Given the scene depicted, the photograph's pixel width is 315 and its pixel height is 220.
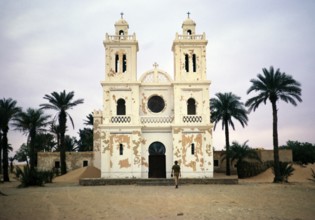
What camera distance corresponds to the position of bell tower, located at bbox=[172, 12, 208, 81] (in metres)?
30.6

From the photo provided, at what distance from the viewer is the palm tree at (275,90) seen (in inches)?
1115

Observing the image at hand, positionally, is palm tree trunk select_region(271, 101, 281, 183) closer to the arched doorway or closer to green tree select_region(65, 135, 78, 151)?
the arched doorway

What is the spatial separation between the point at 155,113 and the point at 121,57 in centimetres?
567

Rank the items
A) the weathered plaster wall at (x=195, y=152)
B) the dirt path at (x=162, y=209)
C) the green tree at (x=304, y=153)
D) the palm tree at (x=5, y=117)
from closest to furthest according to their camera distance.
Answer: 1. the dirt path at (x=162, y=209)
2. the weathered plaster wall at (x=195, y=152)
3. the palm tree at (x=5, y=117)
4. the green tree at (x=304, y=153)

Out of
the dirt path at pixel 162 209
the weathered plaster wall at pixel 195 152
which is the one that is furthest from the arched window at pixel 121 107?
the dirt path at pixel 162 209

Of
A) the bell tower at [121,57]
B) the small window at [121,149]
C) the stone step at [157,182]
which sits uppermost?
the bell tower at [121,57]

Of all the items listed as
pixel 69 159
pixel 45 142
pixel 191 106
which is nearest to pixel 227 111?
pixel 191 106

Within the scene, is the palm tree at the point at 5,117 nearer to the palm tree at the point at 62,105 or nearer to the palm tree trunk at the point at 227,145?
the palm tree at the point at 62,105

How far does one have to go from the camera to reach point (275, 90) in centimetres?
2877

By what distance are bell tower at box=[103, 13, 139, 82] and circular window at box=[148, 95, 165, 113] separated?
2.34 metres

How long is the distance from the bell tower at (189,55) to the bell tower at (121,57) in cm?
363

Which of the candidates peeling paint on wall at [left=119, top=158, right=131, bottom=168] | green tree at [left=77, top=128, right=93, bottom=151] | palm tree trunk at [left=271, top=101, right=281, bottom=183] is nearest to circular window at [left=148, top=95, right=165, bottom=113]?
peeling paint on wall at [left=119, top=158, right=131, bottom=168]

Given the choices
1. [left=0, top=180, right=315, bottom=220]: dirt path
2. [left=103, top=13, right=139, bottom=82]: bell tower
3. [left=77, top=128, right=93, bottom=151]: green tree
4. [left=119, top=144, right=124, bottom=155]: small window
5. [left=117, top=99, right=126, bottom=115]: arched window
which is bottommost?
[left=0, top=180, right=315, bottom=220]: dirt path

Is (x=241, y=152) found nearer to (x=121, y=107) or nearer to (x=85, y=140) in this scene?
(x=121, y=107)
